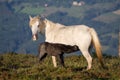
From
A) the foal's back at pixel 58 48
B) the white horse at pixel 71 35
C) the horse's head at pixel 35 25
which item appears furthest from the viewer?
the horse's head at pixel 35 25

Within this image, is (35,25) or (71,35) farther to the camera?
(35,25)

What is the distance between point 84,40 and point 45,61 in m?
5.09

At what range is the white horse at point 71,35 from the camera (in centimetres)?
1802

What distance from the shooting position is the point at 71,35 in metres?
18.7

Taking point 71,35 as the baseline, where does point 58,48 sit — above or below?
below

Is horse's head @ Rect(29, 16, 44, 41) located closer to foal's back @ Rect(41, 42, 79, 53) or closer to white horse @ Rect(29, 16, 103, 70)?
white horse @ Rect(29, 16, 103, 70)

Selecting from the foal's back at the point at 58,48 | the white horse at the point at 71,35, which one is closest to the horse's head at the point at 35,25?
the white horse at the point at 71,35

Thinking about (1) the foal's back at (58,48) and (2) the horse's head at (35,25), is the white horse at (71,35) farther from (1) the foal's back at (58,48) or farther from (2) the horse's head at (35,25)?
(1) the foal's back at (58,48)

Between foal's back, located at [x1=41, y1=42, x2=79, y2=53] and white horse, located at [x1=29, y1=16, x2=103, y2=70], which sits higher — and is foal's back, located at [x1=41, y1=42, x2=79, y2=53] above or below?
below

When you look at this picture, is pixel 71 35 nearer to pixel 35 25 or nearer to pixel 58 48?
pixel 58 48

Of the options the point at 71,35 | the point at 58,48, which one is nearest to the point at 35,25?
the point at 58,48

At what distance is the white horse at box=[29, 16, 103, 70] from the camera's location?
1802cm

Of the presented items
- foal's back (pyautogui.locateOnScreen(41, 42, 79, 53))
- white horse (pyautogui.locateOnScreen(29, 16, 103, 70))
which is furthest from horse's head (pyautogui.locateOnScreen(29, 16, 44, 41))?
foal's back (pyautogui.locateOnScreen(41, 42, 79, 53))

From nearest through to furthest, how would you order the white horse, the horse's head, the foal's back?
the white horse < the foal's back < the horse's head
